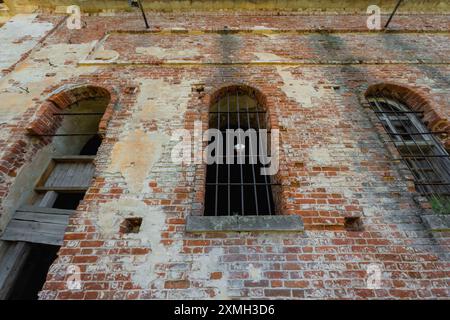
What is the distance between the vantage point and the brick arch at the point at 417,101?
3.61 metres

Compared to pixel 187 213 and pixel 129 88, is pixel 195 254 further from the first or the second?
pixel 129 88

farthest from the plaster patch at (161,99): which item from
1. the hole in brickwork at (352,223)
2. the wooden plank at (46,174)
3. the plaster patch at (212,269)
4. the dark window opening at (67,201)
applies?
the hole in brickwork at (352,223)

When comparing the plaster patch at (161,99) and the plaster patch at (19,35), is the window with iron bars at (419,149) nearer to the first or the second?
the plaster patch at (161,99)

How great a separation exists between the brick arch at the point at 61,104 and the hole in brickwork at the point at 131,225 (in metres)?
1.53

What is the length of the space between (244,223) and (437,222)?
204 centimetres

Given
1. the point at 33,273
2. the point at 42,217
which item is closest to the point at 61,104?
the point at 42,217

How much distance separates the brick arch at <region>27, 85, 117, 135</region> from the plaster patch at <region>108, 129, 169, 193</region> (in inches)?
19.1

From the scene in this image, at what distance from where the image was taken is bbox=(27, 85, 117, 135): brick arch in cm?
354

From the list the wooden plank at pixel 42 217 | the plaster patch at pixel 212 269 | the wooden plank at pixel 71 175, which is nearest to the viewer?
the plaster patch at pixel 212 269

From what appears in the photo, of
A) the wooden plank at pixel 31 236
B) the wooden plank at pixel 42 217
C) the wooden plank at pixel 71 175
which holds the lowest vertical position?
the wooden plank at pixel 31 236

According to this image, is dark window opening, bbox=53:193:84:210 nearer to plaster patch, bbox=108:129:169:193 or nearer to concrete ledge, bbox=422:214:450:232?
plaster patch, bbox=108:129:169:193

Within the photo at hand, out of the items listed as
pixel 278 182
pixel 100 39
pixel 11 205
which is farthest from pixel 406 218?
pixel 100 39

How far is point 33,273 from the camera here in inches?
131

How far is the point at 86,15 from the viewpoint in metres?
5.90
